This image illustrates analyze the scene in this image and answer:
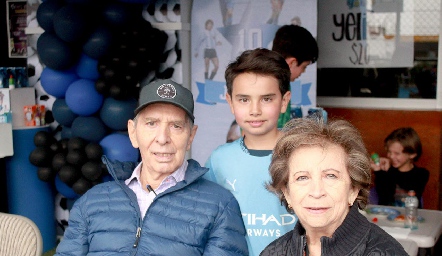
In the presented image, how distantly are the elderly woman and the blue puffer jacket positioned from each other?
0.28 meters

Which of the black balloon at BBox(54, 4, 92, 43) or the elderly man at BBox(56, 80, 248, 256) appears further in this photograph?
the black balloon at BBox(54, 4, 92, 43)

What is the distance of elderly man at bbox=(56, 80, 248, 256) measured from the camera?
1.99 meters

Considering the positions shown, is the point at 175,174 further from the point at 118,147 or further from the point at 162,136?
the point at 118,147

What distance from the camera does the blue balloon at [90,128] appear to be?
4652mm

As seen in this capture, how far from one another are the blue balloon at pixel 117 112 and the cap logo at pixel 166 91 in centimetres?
247

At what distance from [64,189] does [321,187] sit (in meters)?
3.70

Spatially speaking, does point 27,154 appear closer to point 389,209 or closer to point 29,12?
point 29,12

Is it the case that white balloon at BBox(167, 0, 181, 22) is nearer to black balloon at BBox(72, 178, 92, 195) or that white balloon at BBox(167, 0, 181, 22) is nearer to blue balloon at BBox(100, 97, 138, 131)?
blue balloon at BBox(100, 97, 138, 131)

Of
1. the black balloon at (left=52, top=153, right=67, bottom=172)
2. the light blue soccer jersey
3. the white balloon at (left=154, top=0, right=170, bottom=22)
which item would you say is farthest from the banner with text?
the light blue soccer jersey

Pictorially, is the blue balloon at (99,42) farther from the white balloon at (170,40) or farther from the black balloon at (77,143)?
the black balloon at (77,143)

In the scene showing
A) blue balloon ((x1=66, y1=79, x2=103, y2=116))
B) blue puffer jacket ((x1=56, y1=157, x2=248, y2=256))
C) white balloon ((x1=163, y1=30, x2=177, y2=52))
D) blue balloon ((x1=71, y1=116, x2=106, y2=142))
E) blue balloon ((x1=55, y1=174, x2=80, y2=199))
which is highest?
white balloon ((x1=163, y1=30, x2=177, y2=52))

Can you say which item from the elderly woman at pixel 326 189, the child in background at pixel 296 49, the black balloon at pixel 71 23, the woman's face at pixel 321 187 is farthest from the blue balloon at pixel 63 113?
the woman's face at pixel 321 187

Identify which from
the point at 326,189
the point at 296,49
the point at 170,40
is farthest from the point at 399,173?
the point at 326,189

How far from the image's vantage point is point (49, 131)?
5266 mm
